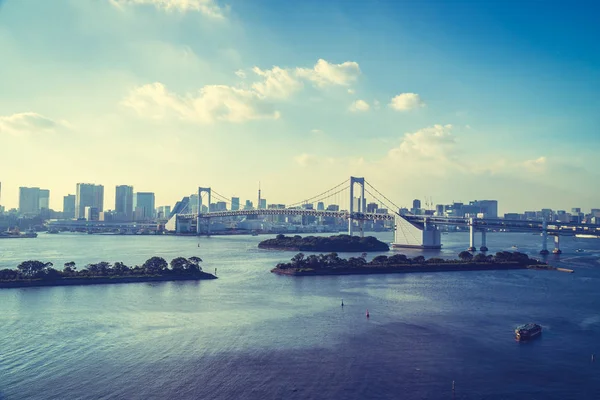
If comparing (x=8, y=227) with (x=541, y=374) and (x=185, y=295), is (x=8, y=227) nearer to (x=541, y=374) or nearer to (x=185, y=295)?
(x=185, y=295)

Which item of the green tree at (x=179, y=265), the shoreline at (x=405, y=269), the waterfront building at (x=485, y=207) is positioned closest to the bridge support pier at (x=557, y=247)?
the shoreline at (x=405, y=269)

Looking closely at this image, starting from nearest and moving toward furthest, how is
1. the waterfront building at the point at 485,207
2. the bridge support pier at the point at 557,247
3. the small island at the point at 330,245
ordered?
the bridge support pier at the point at 557,247 < the small island at the point at 330,245 < the waterfront building at the point at 485,207

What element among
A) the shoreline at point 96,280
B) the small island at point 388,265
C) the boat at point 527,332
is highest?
the small island at point 388,265

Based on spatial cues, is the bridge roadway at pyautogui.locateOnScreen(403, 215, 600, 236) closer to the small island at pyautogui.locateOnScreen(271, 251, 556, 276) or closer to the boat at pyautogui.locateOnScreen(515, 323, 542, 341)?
the small island at pyautogui.locateOnScreen(271, 251, 556, 276)

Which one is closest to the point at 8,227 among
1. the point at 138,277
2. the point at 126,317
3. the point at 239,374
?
the point at 138,277

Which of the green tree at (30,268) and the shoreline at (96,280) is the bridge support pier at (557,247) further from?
the green tree at (30,268)

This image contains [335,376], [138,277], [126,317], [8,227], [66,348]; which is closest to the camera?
[335,376]
